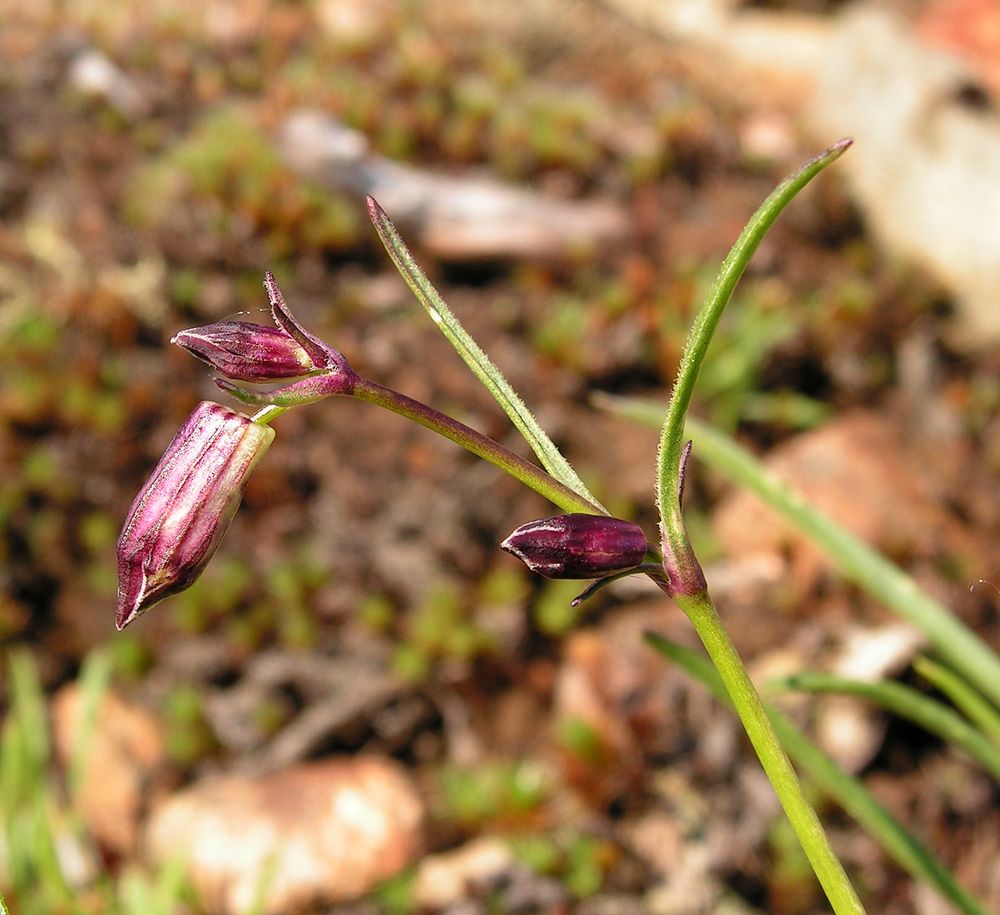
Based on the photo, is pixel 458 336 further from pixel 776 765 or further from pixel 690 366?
pixel 776 765

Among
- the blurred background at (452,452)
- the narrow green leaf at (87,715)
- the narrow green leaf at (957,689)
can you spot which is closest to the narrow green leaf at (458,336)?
the narrow green leaf at (957,689)

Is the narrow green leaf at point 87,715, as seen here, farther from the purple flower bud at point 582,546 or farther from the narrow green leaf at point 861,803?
the purple flower bud at point 582,546

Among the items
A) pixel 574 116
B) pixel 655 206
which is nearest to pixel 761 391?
pixel 655 206

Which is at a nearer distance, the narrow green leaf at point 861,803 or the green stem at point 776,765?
the green stem at point 776,765

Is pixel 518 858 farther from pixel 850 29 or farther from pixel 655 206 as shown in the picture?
pixel 850 29

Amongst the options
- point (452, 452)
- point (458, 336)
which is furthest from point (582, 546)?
point (452, 452)

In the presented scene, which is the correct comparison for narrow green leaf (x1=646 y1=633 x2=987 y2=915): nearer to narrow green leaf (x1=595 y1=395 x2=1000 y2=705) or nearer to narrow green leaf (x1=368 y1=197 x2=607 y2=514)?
narrow green leaf (x1=595 y1=395 x2=1000 y2=705)
